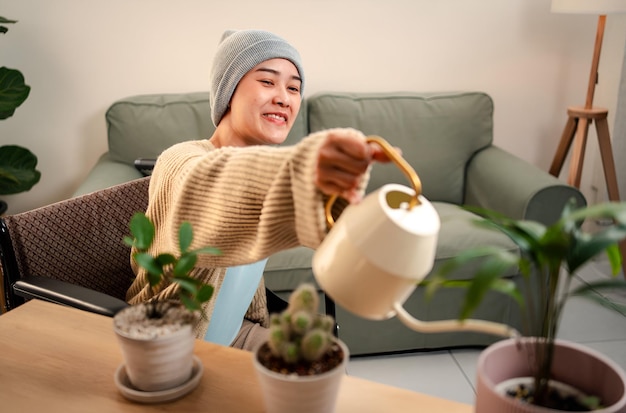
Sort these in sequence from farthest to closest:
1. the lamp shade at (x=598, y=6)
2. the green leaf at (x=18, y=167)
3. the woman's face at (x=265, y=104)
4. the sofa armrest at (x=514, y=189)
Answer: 1. the green leaf at (x=18, y=167)
2. the lamp shade at (x=598, y=6)
3. the sofa armrest at (x=514, y=189)
4. the woman's face at (x=265, y=104)

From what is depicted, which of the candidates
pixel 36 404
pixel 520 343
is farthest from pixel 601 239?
pixel 36 404

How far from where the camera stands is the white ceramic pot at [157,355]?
79 centimetres

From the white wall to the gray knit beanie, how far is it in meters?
1.69

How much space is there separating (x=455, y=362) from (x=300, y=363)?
1812 mm

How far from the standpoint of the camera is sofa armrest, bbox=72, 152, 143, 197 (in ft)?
7.78

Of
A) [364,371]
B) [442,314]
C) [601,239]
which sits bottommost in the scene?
[364,371]

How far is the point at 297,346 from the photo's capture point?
71 centimetres

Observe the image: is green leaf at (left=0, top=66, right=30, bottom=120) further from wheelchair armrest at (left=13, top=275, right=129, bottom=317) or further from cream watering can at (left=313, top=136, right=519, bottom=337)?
cream watering can at (left=313, top=136, right=519, bottom=337)

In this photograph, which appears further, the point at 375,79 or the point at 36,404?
the point at 375,79

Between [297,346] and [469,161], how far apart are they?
2439 mm

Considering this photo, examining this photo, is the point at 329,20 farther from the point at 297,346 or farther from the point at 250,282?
the point at 297,346

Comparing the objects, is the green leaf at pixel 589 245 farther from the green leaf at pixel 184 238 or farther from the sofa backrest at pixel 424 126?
the sofa backrest at pixel 424 126

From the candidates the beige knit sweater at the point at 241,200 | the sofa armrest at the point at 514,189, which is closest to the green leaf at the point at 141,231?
the beige knit sweater at the point at 241,200

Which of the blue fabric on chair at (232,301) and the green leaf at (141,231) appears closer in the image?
the green leaf at (141,231)
